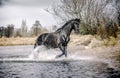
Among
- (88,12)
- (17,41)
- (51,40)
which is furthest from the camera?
(17,41)

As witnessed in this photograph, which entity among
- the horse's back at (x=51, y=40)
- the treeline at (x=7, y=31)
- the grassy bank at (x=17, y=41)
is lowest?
the horse's back at (x=51, y=40)

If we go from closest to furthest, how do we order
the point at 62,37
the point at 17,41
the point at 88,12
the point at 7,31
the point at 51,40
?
1. the point at 62,37
2. the point at 51,40
3. the point at 88,12
4. the point at 17,41
5. the point at 7,31

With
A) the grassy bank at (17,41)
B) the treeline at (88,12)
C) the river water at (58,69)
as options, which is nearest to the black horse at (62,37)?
the river water at (58,69)

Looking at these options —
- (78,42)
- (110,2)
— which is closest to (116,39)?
(110,2)

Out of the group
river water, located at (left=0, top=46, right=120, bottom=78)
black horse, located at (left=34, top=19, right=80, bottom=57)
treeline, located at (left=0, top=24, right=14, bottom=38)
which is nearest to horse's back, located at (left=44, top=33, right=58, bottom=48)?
black horse, located at (left=34, top=19, right=80, bottom=57)

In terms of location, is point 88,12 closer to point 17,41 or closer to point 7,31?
point 17,41

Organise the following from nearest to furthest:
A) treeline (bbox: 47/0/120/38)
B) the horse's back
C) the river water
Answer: the river water, the horse's back, treeline (bbox: 47/0/120/38)

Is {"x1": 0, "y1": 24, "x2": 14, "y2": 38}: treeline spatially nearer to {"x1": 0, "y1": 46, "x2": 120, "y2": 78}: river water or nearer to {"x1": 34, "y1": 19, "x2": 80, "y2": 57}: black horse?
{"x1": 34, "y1": 19, "x2": 80, "y2": 57}: black horse

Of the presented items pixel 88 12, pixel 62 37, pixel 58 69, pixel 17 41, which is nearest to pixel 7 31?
pixel 17 41

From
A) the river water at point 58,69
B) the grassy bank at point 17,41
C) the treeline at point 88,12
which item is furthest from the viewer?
the grassy bank at point 17,41

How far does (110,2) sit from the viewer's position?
26891 millimetres

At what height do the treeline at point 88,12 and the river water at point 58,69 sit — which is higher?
the treeline at point 88,12

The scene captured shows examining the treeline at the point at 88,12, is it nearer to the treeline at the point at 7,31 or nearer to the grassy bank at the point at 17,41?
the grassy bank at the point at 17,41

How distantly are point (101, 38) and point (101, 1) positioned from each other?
20.6ft
